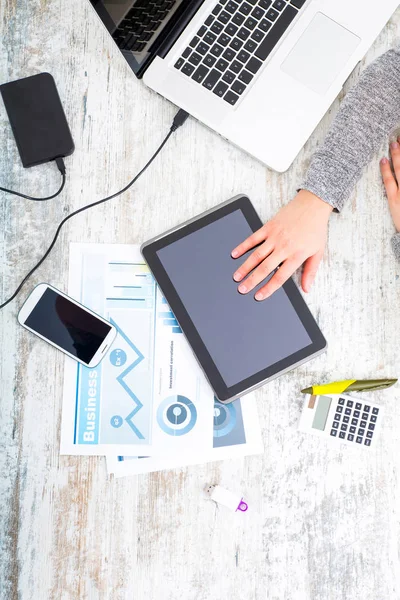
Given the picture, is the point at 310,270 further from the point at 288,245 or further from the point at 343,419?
the point at 343,419

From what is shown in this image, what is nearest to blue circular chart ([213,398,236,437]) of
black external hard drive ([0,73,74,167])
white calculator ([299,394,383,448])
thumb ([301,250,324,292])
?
white calculator ([299,394,383,448])

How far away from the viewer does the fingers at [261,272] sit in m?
0.80

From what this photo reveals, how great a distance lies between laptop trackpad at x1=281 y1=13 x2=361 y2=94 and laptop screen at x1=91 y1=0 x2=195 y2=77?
18 cm

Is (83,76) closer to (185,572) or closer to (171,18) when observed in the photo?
(171,18)

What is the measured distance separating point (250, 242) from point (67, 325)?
0.99 ft

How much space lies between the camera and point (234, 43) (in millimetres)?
805

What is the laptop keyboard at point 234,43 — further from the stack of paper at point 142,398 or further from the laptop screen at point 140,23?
the stack of paper at point 142,398

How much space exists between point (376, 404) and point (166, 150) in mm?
505

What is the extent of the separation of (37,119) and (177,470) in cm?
57


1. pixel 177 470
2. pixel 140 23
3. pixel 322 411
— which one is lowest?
pixel 177 470

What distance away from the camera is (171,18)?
79 centimetres

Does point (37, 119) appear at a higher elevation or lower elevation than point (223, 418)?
higher

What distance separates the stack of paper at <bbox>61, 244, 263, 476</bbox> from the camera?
82 cm

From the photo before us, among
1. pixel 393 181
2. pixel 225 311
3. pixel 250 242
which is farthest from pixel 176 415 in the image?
pixel 393 181
